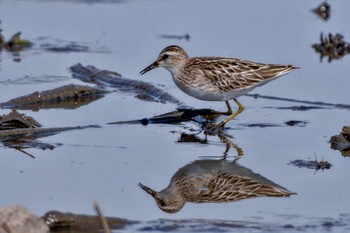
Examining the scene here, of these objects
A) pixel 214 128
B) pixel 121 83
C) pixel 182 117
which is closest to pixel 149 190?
pixel 214 128

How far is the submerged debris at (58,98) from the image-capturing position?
42.0 ft

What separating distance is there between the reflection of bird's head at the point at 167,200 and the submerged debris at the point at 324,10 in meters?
9.87

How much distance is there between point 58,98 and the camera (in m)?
13.3

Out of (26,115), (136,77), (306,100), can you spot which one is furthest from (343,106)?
(26,115)

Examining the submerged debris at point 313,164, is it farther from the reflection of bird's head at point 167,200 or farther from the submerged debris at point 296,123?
the reflection of bird's head at point 167,200

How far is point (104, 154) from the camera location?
35.2 ft

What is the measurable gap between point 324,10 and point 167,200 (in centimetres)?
1037

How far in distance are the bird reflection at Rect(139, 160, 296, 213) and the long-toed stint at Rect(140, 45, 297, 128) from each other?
7.17 feet

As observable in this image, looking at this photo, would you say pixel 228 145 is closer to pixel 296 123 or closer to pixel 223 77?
pixel 296 123

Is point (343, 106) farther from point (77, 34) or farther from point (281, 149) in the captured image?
point (77, 34)

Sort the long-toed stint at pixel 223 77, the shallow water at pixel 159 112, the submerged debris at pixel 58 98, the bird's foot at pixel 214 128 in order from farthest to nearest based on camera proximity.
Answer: the submerged debris at pixel 58 98, the long-toed stint at pixel 223 77, the bird's foot at pixel 214 128, the shallow water at pixel 159 112

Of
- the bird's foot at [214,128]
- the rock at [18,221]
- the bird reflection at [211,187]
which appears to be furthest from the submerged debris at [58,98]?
the rock at [18,221]

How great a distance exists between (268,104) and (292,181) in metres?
3.44

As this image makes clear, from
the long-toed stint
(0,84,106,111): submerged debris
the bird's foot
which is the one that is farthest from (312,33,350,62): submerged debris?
the bird's foot
